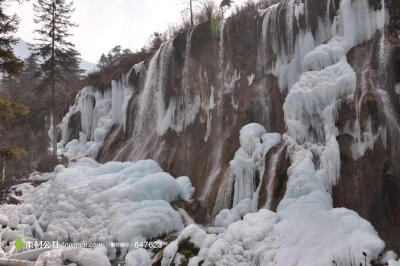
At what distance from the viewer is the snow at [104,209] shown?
819 centimetres

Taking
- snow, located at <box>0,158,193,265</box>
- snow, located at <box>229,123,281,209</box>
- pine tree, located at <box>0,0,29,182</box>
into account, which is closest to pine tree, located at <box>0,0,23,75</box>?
pine tree, located at <box>0,0,29,182</box>

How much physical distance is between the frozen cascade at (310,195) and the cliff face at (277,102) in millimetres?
44

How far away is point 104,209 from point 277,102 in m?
6.09

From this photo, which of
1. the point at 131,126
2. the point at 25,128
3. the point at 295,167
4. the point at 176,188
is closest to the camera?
the point at 295,167

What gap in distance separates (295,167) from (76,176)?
295 inches

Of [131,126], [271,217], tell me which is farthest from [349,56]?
[131,126]

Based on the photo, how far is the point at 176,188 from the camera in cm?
1040

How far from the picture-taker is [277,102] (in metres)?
9.67

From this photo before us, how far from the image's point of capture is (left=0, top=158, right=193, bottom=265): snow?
8188 millimetres

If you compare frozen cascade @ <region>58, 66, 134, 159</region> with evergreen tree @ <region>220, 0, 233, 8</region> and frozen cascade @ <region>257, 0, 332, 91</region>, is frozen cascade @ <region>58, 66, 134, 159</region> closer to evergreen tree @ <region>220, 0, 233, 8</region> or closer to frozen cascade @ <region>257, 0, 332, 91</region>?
evergreen tree @ <region>220, 0, 233, 8</region>

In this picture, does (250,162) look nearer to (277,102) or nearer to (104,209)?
(277,102)

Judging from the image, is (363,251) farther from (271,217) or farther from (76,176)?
(76,176)

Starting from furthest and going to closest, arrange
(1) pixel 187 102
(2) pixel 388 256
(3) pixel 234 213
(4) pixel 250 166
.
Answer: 1. (1) pixel 187 102
2. (4) pixel 250 166
3. (3) pixel 234 213
4. (2) pixel 388 256

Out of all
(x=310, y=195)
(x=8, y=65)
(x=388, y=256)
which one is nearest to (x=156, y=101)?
(x=8, y=65)
